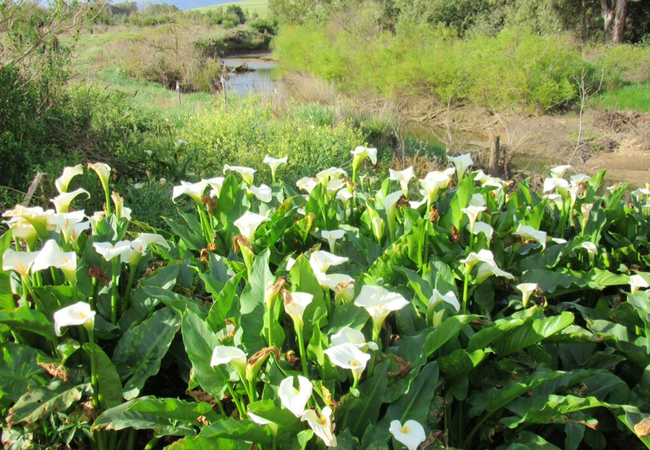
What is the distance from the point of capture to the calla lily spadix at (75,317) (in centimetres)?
116

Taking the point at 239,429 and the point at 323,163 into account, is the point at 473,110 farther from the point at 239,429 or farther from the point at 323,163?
the point at 239,429

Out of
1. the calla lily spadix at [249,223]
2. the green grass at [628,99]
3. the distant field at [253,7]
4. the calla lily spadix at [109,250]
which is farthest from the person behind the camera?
the distant field at [253,7]

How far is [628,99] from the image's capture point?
14820mm

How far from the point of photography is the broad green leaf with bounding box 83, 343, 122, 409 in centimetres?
128

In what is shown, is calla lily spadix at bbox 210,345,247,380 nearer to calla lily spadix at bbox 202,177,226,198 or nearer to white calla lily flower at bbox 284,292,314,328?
white calla lily flower at bbox 284,292,314,328

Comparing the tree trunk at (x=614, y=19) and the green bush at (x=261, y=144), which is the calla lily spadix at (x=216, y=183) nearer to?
the green bush at (x=261, y=144)

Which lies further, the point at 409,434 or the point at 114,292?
the point at 114,292

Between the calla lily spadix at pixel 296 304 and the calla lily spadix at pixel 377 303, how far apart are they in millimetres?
146

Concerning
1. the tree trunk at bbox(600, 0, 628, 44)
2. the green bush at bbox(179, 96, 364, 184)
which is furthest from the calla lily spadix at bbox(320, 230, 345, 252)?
the tree trunk at bbox(600, 0, 628, 44)

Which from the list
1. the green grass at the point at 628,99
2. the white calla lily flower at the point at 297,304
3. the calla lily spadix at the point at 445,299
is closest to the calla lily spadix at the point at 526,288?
the calla lily spadix at the point at 445,299

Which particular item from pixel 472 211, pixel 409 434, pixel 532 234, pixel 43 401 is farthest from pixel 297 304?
pixel 532 234

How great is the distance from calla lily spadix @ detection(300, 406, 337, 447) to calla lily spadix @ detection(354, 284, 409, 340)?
289 mm

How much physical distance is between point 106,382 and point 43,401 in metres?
0.15

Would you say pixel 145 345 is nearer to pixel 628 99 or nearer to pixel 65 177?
pixel 65 177
